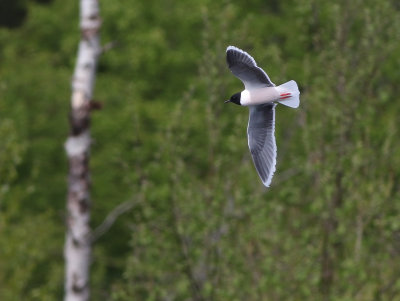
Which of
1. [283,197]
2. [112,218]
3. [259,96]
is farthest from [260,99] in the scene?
[112,218]

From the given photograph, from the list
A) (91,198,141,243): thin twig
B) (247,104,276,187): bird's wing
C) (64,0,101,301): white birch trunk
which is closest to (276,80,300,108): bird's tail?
(247,104,276,187): bird's wing

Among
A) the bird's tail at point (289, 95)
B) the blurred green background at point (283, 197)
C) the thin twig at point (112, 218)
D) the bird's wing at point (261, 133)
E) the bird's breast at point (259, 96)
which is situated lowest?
the thin twig at point (112, 218)

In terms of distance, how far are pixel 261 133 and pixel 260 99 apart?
2.31ft

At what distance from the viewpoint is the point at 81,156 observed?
10.1m

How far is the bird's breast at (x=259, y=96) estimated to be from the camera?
13.3 feet

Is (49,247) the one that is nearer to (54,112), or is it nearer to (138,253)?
(54,112)

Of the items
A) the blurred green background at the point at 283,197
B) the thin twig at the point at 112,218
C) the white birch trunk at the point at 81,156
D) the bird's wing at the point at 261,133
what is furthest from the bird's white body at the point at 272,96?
the white birch trunk at the point at 81,156

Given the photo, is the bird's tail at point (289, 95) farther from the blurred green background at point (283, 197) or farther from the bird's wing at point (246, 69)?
the blurred green background at point (283, 197)

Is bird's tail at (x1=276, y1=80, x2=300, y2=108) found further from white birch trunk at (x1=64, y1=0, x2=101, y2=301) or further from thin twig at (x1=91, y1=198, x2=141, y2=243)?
white birch trunk at (x1=64, y1=0, x2=101, y2=301)

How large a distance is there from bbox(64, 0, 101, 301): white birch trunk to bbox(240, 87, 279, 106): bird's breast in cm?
609

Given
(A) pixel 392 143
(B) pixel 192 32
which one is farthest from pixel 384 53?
(B) pixel 192 32

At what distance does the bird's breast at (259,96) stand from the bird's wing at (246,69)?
0.06m

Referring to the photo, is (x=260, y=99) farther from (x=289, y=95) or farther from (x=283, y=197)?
(x=283, y=197)

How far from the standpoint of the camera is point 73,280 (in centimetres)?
1025
